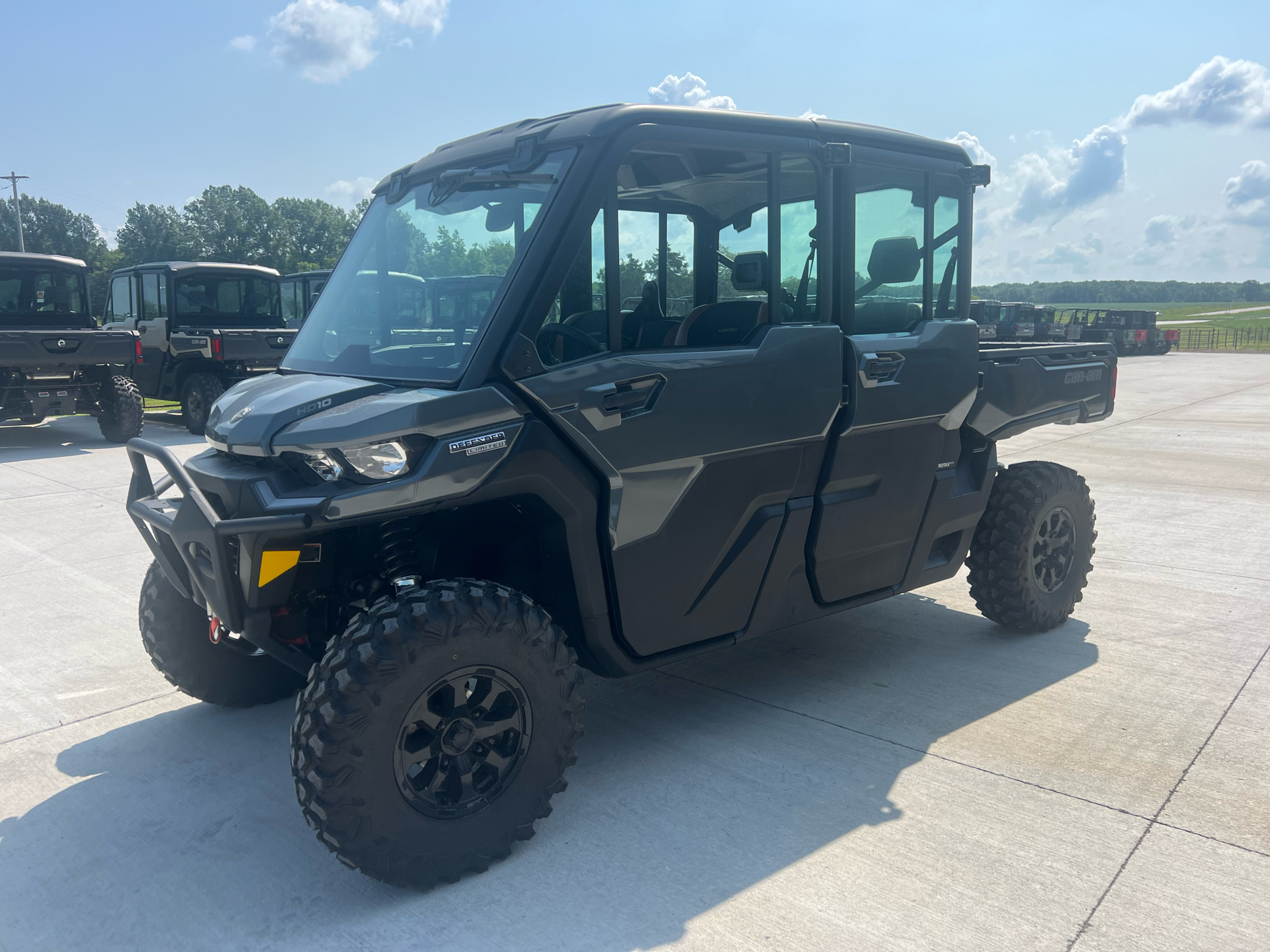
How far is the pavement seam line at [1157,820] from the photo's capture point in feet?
8.91

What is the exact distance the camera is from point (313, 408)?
294cm

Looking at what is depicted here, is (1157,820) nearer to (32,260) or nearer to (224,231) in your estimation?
(32,260)

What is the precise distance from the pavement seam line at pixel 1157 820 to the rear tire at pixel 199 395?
42.5ft

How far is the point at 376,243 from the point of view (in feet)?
12.1

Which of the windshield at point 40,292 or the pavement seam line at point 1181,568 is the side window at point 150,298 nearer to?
the windshield at point 40,292

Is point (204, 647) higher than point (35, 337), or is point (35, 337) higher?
point (35, 337)

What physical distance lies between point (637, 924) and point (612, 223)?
6.95 ft

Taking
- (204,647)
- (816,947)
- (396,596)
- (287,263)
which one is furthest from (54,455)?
(287,263)

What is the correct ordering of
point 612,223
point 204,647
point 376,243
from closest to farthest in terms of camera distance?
point 612,223, point 376,243, point 204,647

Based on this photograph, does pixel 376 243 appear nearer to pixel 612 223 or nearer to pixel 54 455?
pixel 612 223

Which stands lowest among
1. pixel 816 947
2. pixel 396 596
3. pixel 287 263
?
pixel 816 947

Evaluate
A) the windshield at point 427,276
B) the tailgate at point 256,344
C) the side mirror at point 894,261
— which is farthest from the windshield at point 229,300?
the side mirror at point 894,261

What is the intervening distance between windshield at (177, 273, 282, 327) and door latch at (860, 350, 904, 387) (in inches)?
519

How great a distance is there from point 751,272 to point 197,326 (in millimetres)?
13221
